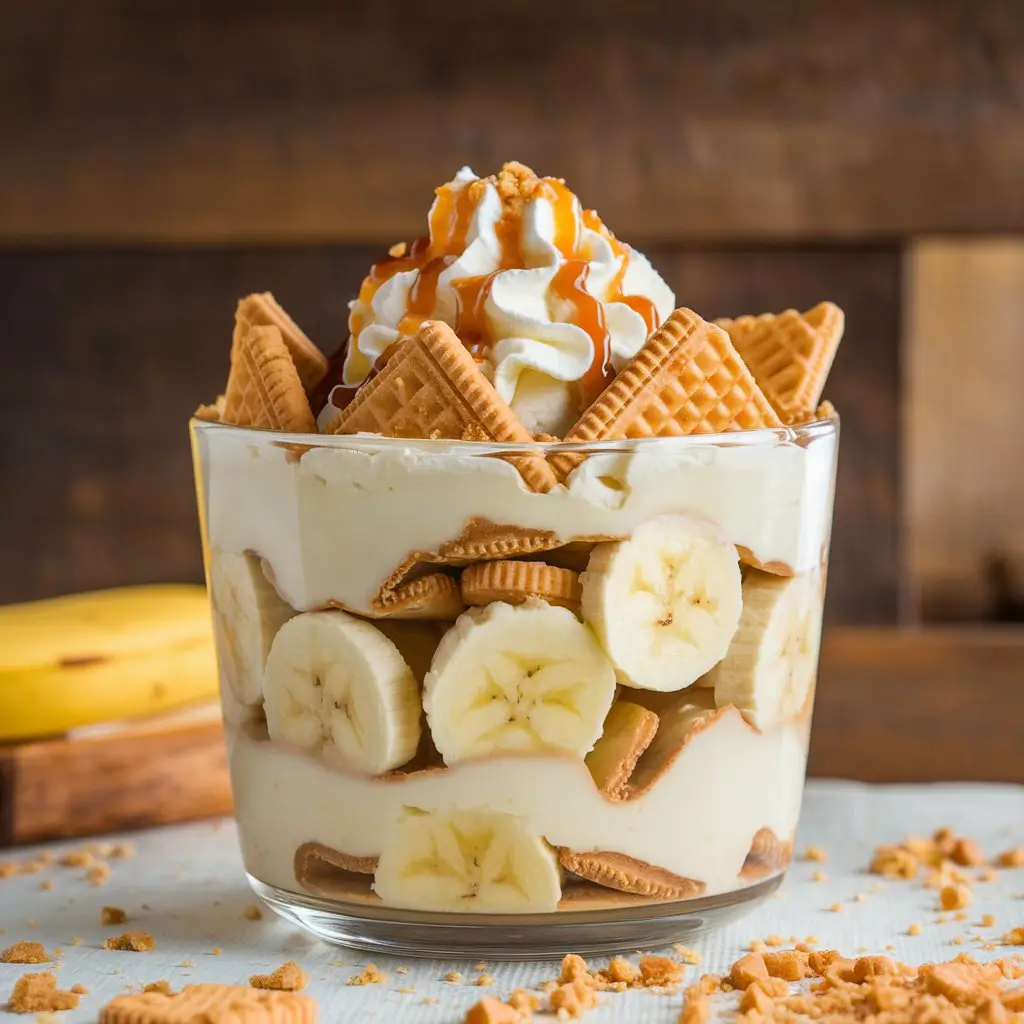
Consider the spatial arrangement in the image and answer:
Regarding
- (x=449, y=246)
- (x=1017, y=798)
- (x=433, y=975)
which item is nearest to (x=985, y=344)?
(x=1017, y=798)

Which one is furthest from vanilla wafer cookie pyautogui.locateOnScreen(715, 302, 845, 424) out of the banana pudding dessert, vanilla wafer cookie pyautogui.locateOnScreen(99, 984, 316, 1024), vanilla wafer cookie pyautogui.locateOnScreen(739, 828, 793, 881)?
vanilla wafer cookie pyautogui.locateOnScreen(99, 984, 316, 1024)

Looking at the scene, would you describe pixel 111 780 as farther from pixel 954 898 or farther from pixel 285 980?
pixel 954 898

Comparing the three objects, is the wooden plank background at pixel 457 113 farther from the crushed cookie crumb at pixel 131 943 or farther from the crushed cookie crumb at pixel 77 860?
the crushed cookie crumb at pixel 131 943

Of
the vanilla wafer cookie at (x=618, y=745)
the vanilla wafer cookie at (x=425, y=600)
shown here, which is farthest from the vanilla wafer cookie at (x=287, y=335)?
the vanilla wafer cookie at (x=618, y=745)

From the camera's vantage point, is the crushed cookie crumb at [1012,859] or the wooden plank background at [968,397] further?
the wooden plank background at [968,397]

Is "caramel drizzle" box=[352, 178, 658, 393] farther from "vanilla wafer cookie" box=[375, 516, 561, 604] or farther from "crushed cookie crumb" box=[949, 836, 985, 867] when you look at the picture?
"crushed cookie crumb" box=[949, 836, 985, 867]

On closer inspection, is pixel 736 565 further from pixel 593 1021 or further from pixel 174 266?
pixel 174 266

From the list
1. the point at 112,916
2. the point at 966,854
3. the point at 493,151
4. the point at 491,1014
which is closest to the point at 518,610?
the point at 491,1014
